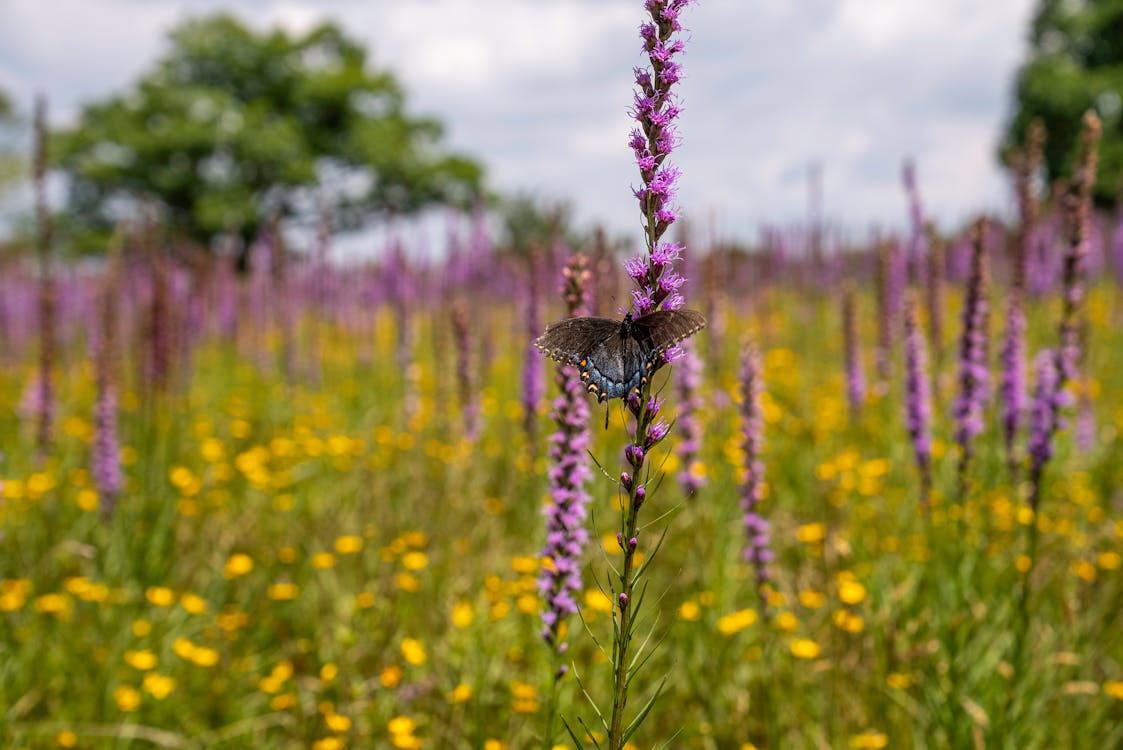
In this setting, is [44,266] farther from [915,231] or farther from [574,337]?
[915,231]

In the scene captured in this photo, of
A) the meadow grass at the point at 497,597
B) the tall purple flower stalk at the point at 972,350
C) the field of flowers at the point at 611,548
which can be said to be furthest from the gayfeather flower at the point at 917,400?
the tall purple flower stalk at the point at 972,350

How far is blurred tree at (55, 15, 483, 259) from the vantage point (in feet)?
97.6

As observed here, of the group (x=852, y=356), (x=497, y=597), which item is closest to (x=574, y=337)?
(x=497, y=597)

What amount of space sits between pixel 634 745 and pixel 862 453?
→ 4135 mm

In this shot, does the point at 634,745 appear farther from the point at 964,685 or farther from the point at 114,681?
the point at 114,681

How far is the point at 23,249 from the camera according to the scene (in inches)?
738

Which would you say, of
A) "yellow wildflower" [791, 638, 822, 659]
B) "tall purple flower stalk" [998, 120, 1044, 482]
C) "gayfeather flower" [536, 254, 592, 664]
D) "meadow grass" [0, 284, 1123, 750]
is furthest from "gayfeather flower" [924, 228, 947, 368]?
"gayfeather flower" [536, 254, 592, 664]

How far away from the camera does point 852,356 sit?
6395 mm

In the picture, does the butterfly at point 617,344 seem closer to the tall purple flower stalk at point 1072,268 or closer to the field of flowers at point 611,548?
the field of flowers at point 611,548

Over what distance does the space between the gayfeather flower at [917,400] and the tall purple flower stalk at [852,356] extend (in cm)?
181

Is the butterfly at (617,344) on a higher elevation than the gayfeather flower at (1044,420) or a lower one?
higher

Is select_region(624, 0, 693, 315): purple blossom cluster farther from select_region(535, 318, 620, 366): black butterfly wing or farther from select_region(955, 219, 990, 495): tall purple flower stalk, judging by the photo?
select_region(955, 219, 990, 495): tall purple flower stalk

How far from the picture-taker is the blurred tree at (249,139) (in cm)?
2975

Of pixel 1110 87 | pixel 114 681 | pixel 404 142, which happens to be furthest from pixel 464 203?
pixel 114 681
